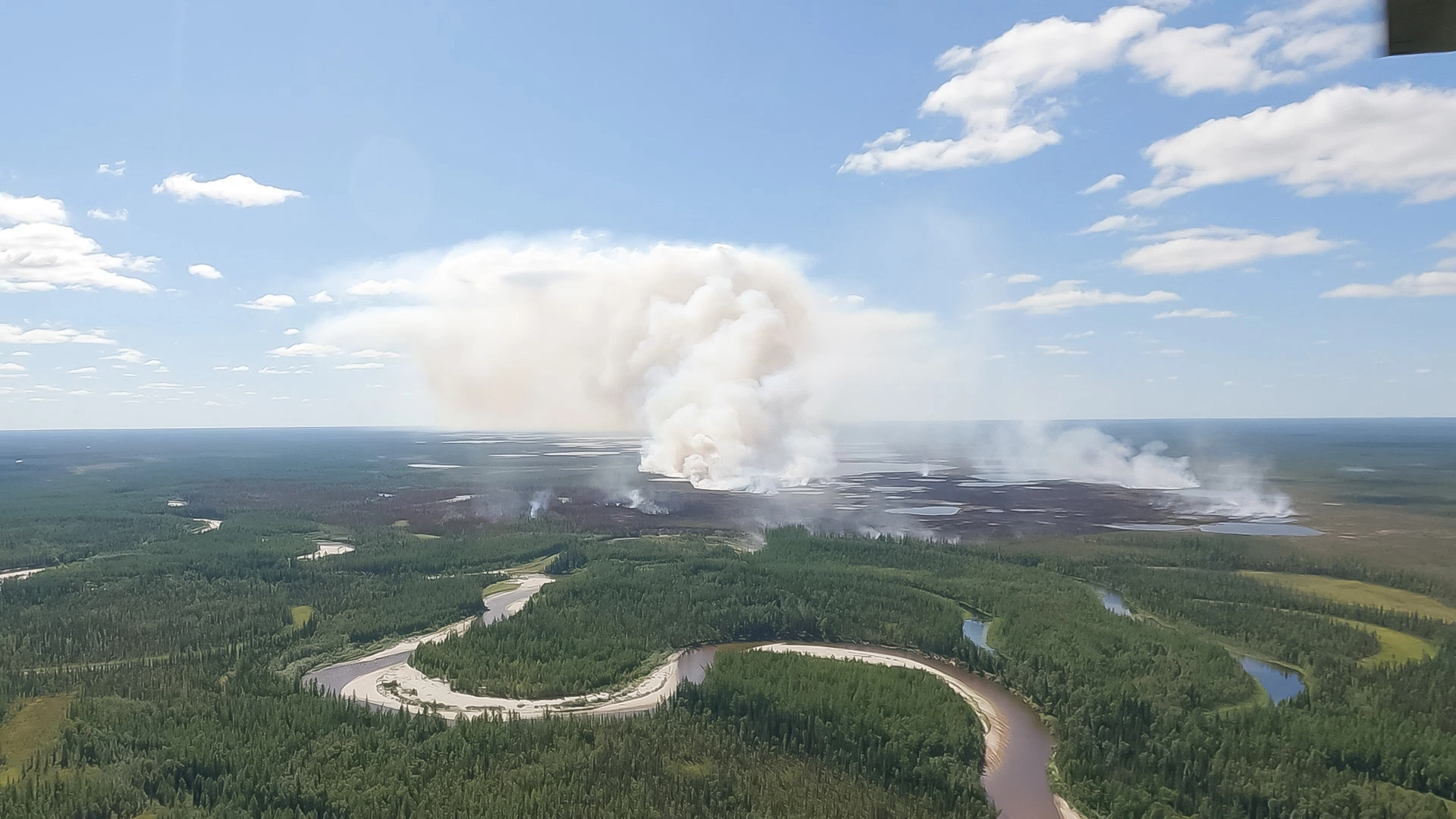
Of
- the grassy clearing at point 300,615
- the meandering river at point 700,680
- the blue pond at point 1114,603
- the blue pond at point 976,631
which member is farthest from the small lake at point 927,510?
the grassy clearing at point 300,615

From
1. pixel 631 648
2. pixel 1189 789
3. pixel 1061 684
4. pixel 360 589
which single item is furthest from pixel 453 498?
pixel 1189 789

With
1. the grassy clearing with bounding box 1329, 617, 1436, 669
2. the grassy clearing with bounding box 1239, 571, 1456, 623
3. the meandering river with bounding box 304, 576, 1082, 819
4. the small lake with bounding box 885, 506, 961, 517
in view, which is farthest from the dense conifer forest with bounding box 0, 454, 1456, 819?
the small lake with bounding box 885, 506, 961, 517

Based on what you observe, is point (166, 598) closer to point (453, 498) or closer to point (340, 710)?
point (340, 710)

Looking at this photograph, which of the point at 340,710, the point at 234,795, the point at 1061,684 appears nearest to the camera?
the point at 234,795

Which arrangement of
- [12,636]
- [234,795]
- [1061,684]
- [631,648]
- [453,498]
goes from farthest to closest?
[453,498] → [12,636] → [631,648] → [1061,684] → [234,795]

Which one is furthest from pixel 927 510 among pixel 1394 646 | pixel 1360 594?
pixel 1394 646

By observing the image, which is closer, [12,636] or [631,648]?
[631,648]

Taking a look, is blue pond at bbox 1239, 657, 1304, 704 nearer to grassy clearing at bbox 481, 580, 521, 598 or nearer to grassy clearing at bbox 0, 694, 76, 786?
grassy clearing at bbox 481, 580, 521, 598
